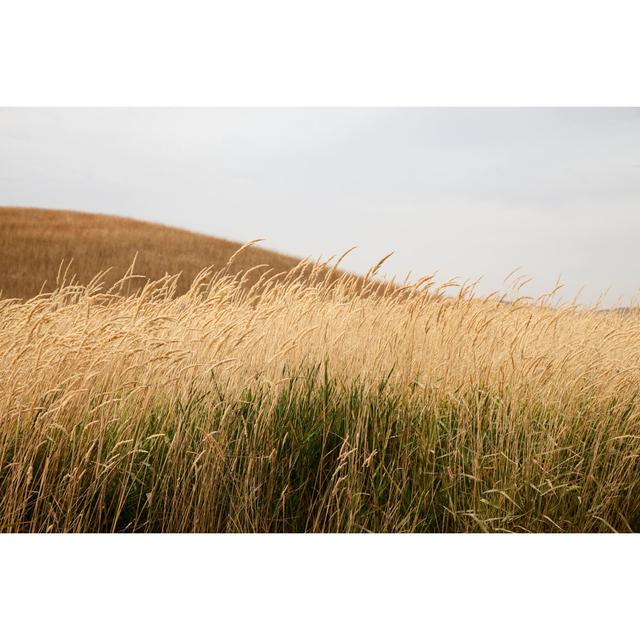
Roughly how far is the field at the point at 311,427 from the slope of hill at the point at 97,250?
1.26 feet

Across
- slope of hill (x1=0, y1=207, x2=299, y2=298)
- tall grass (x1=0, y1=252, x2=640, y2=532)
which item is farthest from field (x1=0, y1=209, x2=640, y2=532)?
slope of hill (x1=0, y1=207, x2=299, y2=298)

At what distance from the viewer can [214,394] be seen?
2.38 meters

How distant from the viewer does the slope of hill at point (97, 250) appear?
3.04 m

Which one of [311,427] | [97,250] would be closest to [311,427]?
[311,427]

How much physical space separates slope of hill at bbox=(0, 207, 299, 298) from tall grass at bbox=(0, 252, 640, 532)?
1.21 feet

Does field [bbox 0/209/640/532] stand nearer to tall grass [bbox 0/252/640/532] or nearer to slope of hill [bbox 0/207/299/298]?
tall grass [bbox 0/252/640/532]

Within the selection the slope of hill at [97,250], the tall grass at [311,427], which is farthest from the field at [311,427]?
the slope of hill at [97,250]

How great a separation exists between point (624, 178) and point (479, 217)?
770mm

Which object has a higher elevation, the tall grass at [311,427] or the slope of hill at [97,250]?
the slope of hill at [97,250]

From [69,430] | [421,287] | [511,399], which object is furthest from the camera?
[421,287]

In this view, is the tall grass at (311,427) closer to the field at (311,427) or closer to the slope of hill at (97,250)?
the field at (311,427)

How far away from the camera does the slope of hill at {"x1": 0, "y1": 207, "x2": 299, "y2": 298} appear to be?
304 centimetres
